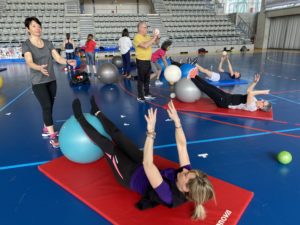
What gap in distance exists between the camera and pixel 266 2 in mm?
19891

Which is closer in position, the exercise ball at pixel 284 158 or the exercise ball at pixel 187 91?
the exercise ball at pixel 284 158

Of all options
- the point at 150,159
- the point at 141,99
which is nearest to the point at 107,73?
the point at 141,99

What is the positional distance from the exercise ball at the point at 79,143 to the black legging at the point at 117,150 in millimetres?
59

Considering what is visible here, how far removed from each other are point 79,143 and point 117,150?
533 millimetres

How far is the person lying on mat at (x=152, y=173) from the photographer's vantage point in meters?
1.71

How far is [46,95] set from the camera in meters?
3.19

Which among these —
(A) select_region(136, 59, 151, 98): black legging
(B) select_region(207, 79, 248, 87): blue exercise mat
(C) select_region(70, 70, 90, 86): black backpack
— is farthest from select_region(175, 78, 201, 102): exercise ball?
(C) select_region(70, 70, 90, 86): black backpack

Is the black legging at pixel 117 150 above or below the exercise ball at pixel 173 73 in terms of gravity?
below

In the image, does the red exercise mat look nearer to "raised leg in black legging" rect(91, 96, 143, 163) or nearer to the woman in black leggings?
"raised leg in black legging" rect(91, 96, 143, 163)

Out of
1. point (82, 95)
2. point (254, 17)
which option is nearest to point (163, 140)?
point (82, 95)

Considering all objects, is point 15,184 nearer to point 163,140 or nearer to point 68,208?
point 68,208

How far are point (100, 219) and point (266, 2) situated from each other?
Answer: 74.4 feet

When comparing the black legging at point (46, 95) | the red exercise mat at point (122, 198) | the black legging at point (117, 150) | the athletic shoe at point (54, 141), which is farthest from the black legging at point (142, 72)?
the red exercise mat at point (122, 198)

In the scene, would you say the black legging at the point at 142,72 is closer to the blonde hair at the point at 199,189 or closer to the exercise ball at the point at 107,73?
the exercise ball at the point at 107,73
